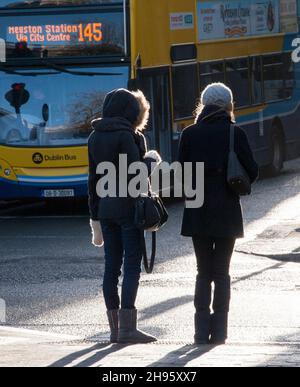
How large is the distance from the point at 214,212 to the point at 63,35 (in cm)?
1063

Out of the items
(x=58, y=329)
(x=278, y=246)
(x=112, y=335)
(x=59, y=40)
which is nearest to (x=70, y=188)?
(x=59, y=40)

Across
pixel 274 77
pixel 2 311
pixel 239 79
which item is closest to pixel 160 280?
pixel 2 311

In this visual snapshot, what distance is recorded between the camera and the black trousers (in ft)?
31.3

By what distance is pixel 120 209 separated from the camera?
31.2 ft

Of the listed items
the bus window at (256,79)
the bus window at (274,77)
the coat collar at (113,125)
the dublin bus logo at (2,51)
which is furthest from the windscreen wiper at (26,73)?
the coat collar at (113,125)

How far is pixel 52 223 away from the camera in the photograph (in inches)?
765

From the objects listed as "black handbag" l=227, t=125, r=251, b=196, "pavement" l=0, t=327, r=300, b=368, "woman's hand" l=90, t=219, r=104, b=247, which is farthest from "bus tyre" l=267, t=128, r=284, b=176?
"pavement" l=0, t=327, r=300, b=368

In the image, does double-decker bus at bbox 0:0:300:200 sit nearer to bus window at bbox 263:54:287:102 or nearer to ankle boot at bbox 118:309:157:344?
bus window at bbox 263:54:287:102

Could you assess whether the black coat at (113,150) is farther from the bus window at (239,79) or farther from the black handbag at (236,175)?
the bus window at (239,79)

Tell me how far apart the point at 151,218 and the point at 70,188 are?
10.3m

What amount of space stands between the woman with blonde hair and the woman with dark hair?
354mm

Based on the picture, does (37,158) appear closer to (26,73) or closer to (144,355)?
(26,73)

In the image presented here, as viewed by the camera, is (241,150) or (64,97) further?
(64,97)
